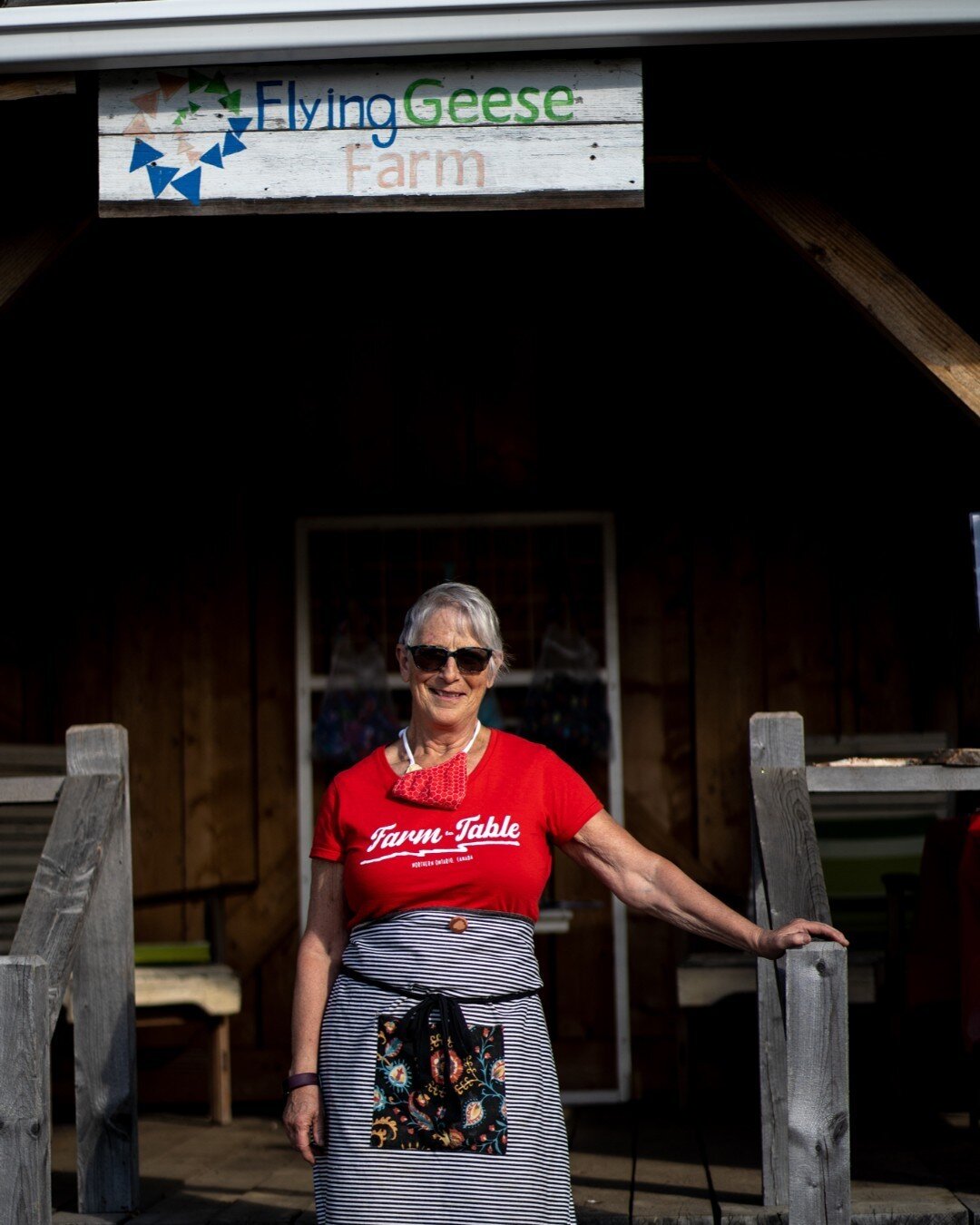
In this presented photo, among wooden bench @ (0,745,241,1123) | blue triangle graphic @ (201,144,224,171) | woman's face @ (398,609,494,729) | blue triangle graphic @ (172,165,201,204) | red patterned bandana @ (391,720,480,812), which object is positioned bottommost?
wooden bench @ (0,745,241,1123)

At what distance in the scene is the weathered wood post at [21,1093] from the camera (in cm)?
313

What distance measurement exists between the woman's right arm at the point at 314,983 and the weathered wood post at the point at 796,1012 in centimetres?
86

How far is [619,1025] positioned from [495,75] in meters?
3.36

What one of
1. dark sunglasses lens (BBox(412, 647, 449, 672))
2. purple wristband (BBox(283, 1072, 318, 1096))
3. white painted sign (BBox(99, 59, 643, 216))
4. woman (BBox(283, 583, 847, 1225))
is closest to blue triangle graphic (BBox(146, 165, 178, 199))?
white painted sign (BBox(99, 59, 643, 216))

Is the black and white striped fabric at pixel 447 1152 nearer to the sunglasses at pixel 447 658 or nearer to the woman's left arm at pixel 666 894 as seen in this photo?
the woman's left arm at pixel 666 894

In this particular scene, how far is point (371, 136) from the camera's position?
3.70 meters

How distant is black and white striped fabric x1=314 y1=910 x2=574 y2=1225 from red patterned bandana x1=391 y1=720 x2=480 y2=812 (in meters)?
0.19

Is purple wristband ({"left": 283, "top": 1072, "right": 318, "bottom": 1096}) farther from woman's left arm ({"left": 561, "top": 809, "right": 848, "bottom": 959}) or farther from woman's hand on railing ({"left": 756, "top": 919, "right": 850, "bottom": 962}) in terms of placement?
woman's hand on railing ({"left": 756, "top": 919, "right": 850, "bottom": 962})

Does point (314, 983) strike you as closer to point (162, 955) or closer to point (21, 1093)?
point (21, 1093)

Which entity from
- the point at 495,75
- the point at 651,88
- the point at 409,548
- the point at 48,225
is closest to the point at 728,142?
the point at 651,88

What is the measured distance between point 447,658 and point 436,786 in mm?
241

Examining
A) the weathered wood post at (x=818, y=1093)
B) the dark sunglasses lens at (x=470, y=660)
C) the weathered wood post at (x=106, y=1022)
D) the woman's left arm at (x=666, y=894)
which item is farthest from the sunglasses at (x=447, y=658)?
the weathered wood post at (x=106, y=1022)

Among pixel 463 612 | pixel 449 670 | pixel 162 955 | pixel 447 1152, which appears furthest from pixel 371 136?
pixel 162 955

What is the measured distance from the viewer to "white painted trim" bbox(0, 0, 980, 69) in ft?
11.8
